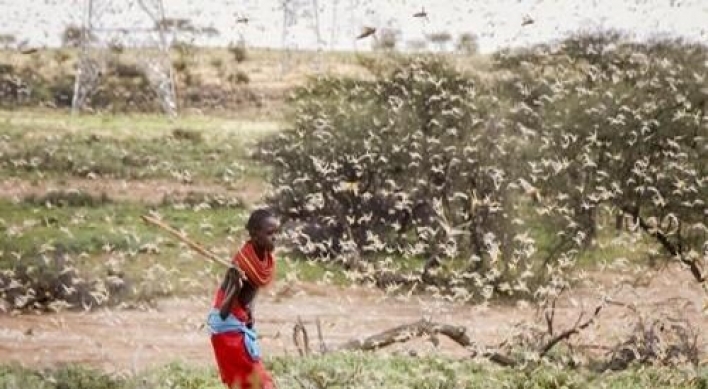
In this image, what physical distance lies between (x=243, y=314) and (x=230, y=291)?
0.47ft

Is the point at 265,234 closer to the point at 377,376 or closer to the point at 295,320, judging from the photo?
the point at 377,376

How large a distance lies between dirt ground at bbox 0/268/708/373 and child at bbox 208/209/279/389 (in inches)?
200

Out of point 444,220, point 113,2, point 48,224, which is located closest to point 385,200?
point 444,220

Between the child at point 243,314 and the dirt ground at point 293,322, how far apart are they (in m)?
5.08

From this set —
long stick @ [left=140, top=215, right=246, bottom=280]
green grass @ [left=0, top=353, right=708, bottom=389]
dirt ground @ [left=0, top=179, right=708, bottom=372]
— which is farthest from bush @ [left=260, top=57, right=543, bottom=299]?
long stick @ [left=140, top=215, right=246, bottom=280]

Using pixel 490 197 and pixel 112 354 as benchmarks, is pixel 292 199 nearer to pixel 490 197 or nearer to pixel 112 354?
pixel 490 197

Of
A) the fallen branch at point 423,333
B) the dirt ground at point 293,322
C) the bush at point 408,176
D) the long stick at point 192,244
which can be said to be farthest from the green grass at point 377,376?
the bush at point 408,176

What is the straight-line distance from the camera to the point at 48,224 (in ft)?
51.4

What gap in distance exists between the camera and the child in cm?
677

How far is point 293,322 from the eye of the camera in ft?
47.0

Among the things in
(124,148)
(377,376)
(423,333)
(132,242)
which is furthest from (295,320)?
(377,376)

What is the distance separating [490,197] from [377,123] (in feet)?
5.41

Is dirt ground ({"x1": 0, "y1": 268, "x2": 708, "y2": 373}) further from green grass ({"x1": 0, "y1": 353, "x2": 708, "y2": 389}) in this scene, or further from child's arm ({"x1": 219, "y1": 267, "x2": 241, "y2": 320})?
child's arm ({"x1": 219, "y1": 267, "x2": 241, "y2": 320})

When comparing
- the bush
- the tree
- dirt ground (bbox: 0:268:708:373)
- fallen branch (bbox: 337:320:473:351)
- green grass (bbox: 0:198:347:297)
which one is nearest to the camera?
fallen branch (bbox: 337:320:473:351)
